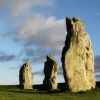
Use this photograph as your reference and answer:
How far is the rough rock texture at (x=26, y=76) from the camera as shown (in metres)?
56.5

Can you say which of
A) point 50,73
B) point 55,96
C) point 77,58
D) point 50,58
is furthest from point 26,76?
point 55,96

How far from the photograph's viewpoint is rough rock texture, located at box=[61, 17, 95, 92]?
34.8 metres

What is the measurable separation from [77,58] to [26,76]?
22240 millimetres

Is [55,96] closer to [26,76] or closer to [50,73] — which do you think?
[50,73]

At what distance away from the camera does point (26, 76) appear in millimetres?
56750

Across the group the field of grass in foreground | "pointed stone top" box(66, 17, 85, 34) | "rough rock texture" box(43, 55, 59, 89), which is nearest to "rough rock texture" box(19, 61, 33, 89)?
"rough rock texture" box(43, 55, 59, 89)

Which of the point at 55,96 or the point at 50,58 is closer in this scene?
the point at 55,96

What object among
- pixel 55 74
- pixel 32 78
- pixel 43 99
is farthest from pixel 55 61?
pixel 43 99

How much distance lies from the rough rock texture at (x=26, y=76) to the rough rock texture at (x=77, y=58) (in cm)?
2068

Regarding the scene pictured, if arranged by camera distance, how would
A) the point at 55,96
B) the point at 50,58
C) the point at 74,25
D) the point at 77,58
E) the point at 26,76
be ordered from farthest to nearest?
the point at 26,76
the point at 50,58
the point at 74,25
the point at 77,58
the point at 55,96

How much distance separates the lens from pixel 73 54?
35625 millimetres

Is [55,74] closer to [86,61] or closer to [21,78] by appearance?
[21,78]

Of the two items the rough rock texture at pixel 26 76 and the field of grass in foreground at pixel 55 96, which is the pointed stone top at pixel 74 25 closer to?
the field of grass in foreground at pixel 55 96

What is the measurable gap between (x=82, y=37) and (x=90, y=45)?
180 cm
